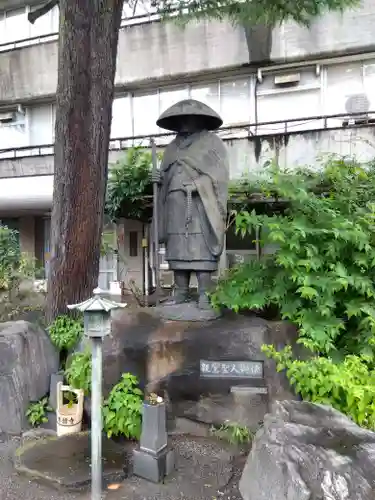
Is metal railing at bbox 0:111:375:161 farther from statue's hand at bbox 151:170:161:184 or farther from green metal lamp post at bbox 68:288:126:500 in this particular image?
green metal lamp post at bbox 68:288:126:500

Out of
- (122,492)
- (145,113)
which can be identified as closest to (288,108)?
(145,113)

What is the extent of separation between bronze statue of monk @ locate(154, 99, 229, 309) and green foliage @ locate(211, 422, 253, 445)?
1.46 meters

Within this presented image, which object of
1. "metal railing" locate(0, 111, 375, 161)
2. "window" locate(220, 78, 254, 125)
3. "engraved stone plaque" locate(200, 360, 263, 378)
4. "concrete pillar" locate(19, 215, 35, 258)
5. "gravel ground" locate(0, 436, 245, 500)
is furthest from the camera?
"concrete pillar" locate(19, 215, 35, 258)

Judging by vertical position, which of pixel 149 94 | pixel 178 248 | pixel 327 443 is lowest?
pixel 327 443

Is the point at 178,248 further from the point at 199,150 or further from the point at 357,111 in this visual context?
the point at 357,111

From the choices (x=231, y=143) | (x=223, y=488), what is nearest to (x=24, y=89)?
(x=231, y=143)

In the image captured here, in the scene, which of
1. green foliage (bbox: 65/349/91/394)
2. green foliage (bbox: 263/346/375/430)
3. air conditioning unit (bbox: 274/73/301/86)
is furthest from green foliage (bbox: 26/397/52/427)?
air conditioning unit (bbox: 274/73/301/86)

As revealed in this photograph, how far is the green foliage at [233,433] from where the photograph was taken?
14.5 feet

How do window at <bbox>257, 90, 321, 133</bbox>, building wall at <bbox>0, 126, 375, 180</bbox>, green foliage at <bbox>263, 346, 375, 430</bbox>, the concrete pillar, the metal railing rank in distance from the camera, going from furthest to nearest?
the concrete pillar < window at <bbox>257, 90, 321, 133</bbox> < the metal railing < building wall at <bbox>0, 126, 375, 180</bbox> < green foliage at <bbox>263, 346, 375, 430</bbox>

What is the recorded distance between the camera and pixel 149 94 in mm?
13312

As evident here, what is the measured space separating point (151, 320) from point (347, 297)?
2.44m

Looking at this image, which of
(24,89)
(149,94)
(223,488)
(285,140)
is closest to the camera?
(223,488)

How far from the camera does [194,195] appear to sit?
17.6 ft

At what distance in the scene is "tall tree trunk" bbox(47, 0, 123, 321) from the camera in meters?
5.93
